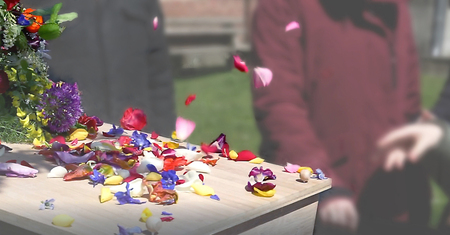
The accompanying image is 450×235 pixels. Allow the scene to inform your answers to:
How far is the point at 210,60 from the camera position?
533 cm

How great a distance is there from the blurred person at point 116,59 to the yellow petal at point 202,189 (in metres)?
1.21

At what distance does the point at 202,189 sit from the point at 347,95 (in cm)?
108

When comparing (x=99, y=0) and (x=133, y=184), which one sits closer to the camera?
(x=133, y=184)

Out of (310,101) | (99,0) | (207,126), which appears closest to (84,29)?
(99,0)

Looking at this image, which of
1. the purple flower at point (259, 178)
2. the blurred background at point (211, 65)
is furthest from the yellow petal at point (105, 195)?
the blurred background at point (211, 65)

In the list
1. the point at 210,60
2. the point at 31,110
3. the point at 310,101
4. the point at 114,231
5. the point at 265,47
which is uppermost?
the point at 210,60

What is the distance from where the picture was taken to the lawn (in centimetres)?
486

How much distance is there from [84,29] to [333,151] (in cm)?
117

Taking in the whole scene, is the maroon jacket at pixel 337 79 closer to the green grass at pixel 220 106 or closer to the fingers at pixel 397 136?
the fingers at pixel 397 136

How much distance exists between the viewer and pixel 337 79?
192 cm

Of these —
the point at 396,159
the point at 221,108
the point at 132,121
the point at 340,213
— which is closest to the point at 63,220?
the point at 132,121

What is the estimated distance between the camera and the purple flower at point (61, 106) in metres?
1.28

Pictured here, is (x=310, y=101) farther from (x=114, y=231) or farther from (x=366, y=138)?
(x=114, y=231)

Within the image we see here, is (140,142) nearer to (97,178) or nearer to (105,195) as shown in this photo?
(97,178)
